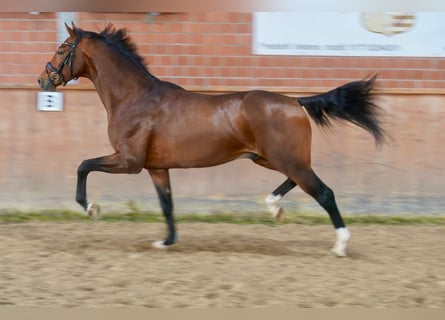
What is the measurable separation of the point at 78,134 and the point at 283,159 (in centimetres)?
312

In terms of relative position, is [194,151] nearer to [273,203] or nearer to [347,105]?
[273,203]

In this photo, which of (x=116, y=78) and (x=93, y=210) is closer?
(x=93, y=210)

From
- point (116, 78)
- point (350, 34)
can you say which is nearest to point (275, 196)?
point (116, 78)

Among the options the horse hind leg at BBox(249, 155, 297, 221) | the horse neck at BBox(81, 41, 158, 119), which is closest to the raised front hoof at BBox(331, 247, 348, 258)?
the horse hind leg at BBox(249, 155, 297, 221)

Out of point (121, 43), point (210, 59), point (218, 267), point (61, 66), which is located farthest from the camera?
point (210, 59)

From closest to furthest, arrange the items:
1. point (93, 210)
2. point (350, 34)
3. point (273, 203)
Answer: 1. point (93, 210)
2. point (273, 203)
3. point (350, 34)

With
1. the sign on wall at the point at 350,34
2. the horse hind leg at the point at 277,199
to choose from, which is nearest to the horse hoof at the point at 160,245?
the horse hind leg at the point at 277,199

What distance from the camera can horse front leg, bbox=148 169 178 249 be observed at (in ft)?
21.4

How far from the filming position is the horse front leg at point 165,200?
21.4ft

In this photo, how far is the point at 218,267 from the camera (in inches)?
231

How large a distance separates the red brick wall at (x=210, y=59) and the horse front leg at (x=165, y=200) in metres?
1.94

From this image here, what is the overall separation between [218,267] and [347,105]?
6.08ft

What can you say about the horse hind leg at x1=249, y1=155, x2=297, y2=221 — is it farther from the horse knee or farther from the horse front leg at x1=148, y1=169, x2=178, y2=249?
the horse front leg at x1=148, y1=169, x2=178, y2=249

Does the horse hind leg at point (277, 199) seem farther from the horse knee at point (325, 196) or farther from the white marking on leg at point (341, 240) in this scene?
the white marking on leg at point (341, 240)
